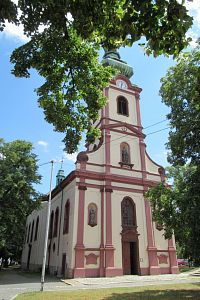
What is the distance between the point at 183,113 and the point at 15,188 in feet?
54.5

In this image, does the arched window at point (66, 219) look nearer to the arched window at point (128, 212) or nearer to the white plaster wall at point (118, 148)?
the arched window at point (128, 212)

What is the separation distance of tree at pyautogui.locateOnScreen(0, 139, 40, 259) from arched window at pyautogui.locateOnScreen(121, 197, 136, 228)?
8245 mm

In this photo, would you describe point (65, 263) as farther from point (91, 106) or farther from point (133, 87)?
point (133, 87)

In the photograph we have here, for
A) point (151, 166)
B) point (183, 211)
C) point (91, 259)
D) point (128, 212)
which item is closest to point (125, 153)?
point (151, 166)

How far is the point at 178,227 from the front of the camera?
53.1 ft

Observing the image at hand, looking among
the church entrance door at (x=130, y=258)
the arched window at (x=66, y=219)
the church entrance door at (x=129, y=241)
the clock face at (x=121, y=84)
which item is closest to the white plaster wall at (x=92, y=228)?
the church entrance door at (x=129, y=241)

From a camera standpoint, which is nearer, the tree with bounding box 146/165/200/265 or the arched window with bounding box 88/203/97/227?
the tree with bounding box 146/165/200/265

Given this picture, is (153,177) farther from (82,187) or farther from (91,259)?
(91,259)

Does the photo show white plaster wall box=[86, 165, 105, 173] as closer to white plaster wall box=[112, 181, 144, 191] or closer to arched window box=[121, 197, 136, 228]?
white plaster wall box=[112, 181, 144, 191]

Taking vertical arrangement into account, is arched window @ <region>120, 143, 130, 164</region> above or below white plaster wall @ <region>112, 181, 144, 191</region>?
above

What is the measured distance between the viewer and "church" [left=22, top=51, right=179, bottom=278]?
22.0 meters

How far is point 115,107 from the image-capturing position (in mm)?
29766

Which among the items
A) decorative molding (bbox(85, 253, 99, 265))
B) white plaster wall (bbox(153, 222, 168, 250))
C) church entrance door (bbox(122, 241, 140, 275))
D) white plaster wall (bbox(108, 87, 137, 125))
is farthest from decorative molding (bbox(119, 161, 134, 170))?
decorative molding (bbox(85, 253, 99, 265))

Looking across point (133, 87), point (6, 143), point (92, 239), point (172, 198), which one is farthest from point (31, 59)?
point (133, 87)
